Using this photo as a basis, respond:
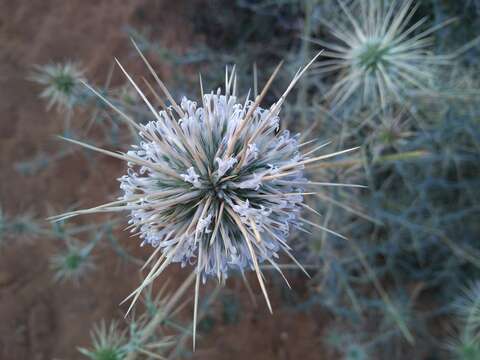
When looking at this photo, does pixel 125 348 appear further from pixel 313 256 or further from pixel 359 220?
pixel 359 220

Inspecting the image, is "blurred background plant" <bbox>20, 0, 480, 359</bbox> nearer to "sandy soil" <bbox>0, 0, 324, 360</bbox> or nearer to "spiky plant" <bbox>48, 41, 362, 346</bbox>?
"sandy soil" <bbox>0, 0, 324, 360</bbox>

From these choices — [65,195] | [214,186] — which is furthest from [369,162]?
[65,195]

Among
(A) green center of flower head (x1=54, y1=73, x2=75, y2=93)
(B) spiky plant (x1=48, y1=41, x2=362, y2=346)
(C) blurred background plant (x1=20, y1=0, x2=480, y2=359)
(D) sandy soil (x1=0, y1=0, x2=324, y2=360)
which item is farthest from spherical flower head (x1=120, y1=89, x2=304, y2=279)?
(D) sandy soil (x1=0, y1=0, x2=324, y2=360)

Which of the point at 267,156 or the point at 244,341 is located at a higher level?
the point at 244,341

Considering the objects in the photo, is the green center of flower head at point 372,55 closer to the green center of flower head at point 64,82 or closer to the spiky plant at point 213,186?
the spiky plant at point 213,186

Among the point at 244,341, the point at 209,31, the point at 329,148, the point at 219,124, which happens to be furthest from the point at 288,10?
the point at 244,341
